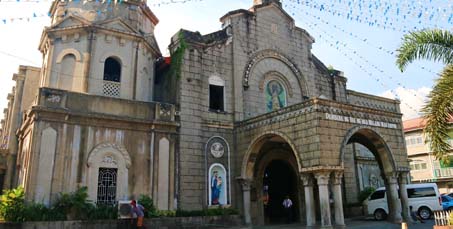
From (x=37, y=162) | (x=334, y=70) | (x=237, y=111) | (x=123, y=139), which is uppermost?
(x=334, y=70)

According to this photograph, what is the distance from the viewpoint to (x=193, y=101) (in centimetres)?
1875

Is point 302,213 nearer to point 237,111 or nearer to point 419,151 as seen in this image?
point 237,111

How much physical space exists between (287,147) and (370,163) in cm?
847

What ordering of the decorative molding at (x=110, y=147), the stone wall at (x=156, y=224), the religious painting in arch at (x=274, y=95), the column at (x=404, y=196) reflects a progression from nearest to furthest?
the stone wall at (x=156, y=224) → the decorative molding at (x=110, y=147) → the column at (x=404, y=196) → the religious painting in arch at (x=274, y=95)

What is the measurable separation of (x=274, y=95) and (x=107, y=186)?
34.5 feet

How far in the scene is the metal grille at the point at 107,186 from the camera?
15.8m

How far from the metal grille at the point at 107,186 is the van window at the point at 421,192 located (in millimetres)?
15457

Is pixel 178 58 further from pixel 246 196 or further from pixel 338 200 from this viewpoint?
pixel 338 200

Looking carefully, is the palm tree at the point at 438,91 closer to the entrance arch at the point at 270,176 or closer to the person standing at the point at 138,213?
the entrance arch at the point at 270,176

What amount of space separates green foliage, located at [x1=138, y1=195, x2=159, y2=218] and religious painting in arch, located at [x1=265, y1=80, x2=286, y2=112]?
28.5 feet

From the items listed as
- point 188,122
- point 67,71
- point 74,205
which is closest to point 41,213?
point 74,205

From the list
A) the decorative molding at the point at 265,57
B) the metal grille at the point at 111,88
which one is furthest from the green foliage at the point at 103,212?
the decorative molding at the point at 265,57

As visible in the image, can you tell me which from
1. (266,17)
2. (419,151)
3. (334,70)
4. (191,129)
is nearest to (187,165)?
(191,129)

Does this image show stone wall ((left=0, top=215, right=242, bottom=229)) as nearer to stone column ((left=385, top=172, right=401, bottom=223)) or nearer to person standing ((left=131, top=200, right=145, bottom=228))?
person standing ((left=131, top=200, right=145, bottom=228))
